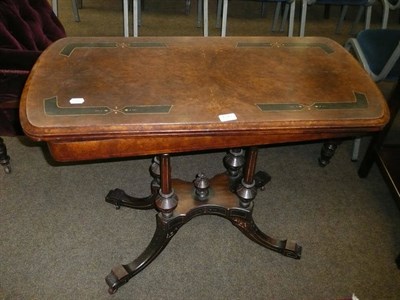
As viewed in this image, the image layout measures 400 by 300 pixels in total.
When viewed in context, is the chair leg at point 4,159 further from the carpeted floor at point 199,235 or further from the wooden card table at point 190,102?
the wooden card table at point 190,102

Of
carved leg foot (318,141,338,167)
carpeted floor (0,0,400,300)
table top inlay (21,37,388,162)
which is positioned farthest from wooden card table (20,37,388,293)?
carved leg foot (318,141,338,167)

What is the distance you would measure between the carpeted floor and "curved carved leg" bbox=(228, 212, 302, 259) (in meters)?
0.05

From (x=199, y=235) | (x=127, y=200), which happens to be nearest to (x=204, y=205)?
(x=199, y=235)

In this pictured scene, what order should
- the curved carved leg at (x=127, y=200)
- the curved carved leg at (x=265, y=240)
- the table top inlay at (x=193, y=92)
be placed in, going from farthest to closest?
the curved carved leg at (x=127, y=200) < the curved carved leg at (x=265, y=240) < the table top inlay at (x=193, y=92)

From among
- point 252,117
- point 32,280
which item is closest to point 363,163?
point 252,117

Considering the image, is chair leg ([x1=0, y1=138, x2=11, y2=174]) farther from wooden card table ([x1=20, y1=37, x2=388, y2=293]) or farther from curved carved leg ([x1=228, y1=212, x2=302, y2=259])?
curved carved leg ([x1=228, y1=212, x2=302, y2=259])

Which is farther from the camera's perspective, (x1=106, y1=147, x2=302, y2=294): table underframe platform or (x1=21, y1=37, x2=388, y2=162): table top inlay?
(x1=106, y1=147, x2=302, y2=294): table underframe platform

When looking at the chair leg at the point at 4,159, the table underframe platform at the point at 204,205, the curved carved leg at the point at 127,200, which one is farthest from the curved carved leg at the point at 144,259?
the chair leg at the point at 4,159

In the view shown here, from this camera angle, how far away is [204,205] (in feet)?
4.85

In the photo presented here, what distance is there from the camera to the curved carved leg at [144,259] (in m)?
1.39

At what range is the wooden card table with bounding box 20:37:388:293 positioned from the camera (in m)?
0.98

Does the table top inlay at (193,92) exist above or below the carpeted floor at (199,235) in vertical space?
above

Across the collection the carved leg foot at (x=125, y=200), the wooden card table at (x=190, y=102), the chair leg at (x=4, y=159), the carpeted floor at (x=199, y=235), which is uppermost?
the wooden card table at (x=190, y=102)

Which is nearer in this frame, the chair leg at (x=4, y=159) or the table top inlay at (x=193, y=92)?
the table top inlay at (x=193, y=92)
